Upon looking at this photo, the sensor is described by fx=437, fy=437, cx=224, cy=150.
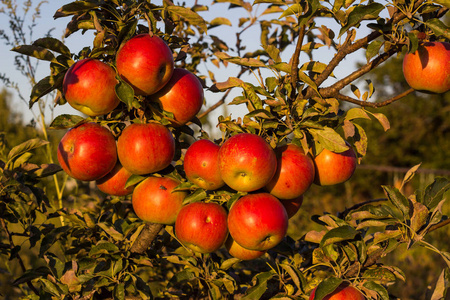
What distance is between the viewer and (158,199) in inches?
49.3

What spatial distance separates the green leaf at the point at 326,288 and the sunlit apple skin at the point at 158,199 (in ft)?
Answer: 1.52

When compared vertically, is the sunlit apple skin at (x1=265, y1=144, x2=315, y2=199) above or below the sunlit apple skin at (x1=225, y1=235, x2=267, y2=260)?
above

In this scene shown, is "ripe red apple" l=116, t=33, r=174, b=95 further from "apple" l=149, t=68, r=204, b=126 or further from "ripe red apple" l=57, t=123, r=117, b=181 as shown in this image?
"ripe red apple" l=57, t=123, r=117, b=181

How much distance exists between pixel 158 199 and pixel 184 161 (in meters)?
0.14

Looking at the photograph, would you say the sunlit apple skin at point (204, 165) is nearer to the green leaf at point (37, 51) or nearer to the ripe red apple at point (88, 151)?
the ripe red apple at point (88, 151)

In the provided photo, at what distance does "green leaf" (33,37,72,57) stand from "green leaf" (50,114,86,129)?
0.18 meters

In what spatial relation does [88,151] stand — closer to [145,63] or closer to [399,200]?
[145,63]

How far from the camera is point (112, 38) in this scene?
3.93 ft

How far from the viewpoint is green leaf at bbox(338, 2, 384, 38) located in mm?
1005

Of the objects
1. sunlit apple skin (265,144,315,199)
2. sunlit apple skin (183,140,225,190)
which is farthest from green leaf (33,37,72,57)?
sunlit apple skin (265,144,315,199)

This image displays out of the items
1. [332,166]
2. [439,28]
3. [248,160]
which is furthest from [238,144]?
[439,28]

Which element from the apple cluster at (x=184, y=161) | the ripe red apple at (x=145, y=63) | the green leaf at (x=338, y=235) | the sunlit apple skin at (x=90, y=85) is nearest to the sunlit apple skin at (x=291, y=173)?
the apple cluster at (x=184, y=161)

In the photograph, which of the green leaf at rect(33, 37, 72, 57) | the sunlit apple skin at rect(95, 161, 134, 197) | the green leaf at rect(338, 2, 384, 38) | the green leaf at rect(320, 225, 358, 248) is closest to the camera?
the green leaf at rect(338, 2, 384, 38)

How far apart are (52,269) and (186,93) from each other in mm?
714
